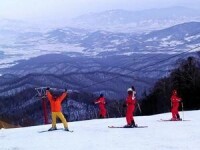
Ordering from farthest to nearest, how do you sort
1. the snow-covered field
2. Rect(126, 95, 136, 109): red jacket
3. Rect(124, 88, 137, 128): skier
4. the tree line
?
the tree line
Rect(126, 95, 136, 109): red jacket
Rect(124, 88, 137, 128): skier
the snow-covered field

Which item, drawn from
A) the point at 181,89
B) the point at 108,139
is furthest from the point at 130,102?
the point at 181,89

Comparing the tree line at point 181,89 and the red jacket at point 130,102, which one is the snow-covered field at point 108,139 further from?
the tree line at point 181,89

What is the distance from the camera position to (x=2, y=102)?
147875 mm

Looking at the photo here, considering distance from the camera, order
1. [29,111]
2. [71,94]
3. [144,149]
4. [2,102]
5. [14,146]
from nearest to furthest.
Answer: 1. [144,149]
2. [14,146]
3. [29,111]
4. [2,102]
5. [71,94]

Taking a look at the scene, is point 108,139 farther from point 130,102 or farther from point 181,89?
point 181,89

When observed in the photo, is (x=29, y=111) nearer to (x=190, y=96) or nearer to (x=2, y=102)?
(x=2, y=102)

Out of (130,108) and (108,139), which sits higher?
(130,108)

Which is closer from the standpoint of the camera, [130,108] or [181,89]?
[130,108]

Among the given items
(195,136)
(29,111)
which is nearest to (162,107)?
(195,136)

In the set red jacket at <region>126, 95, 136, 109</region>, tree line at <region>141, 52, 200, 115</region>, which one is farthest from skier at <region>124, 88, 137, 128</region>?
tree line at <region>141, 52, 200, 115</region>

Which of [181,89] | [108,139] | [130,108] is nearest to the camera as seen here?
[108,139]

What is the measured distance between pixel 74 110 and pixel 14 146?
396 ft

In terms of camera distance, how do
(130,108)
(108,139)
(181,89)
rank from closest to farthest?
(108,139) → (130,108) → (181,89)

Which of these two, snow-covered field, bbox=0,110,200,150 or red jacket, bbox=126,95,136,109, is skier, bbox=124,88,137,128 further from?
snow-covered field, bbox=0,110,200,150
